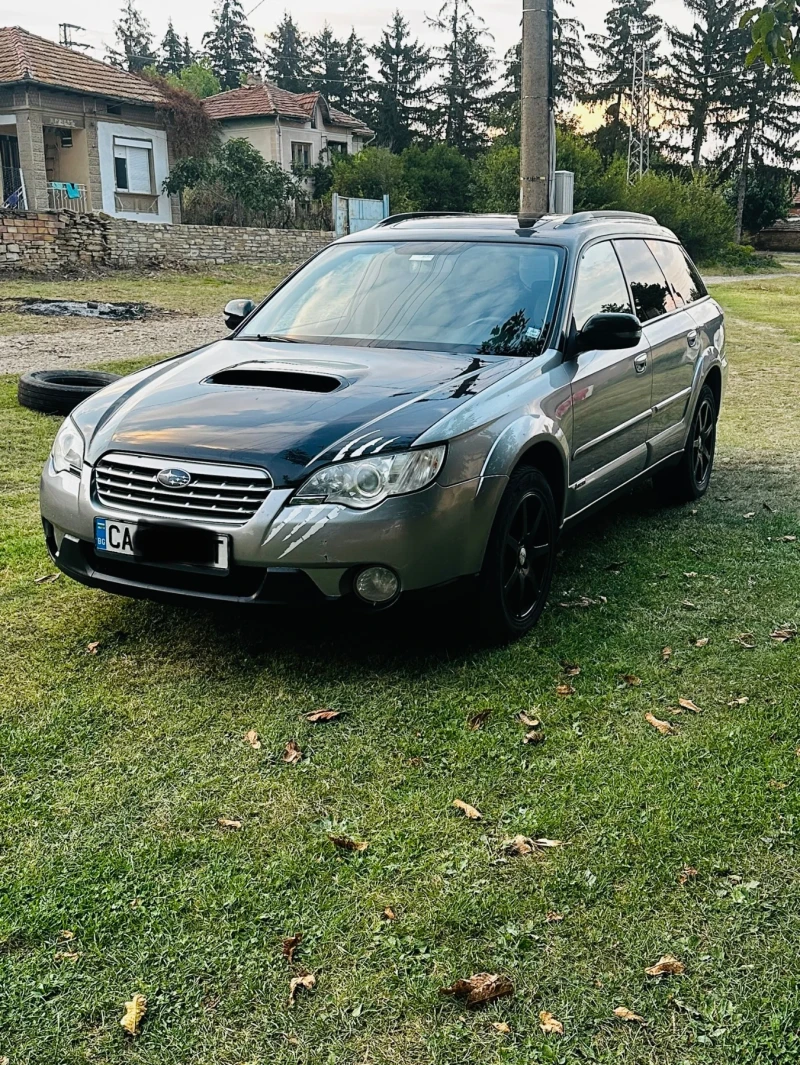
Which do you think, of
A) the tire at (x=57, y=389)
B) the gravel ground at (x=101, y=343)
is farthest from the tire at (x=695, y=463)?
the gravel ground at (x=101, y=343)

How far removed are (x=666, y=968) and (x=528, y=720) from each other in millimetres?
1411

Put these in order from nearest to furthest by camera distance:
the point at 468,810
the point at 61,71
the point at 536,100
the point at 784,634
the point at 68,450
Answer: the point at 468,810 → the point at 68,450 → the point at 784,634 → the point at 536,100 → the point at 61,71

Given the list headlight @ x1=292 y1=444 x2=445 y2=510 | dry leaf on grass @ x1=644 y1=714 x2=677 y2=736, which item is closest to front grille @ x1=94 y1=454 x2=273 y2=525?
headlight @ x1=292 y1=444 x2=445 y2=510

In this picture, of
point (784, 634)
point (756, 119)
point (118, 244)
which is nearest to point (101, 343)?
point (784, 634)

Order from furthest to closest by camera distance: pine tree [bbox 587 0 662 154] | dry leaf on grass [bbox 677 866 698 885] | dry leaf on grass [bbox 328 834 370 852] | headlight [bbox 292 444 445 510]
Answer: pine tree [bbox 587 0 662 154] < headlight [bbox 292 444 445 510] < dry leaf on grass [bbox 328 834 370 852] < dry leaf on grass [bbox 677 866 698 885]

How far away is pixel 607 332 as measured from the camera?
517 cm

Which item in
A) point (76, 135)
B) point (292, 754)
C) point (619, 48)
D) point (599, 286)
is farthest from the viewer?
point (619, 48)

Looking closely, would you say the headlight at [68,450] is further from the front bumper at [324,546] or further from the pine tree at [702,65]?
the pine tree at [702,65]

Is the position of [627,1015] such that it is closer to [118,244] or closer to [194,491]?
[194,491]

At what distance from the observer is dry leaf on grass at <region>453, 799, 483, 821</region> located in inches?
132

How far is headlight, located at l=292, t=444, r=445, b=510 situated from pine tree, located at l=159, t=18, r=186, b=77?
298ft

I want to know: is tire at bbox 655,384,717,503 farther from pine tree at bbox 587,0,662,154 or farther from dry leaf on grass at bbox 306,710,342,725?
pine tree at bbox 587,0,662,154

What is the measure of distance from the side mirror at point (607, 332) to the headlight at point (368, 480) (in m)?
1.46

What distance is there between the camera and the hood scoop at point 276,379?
4.66m
